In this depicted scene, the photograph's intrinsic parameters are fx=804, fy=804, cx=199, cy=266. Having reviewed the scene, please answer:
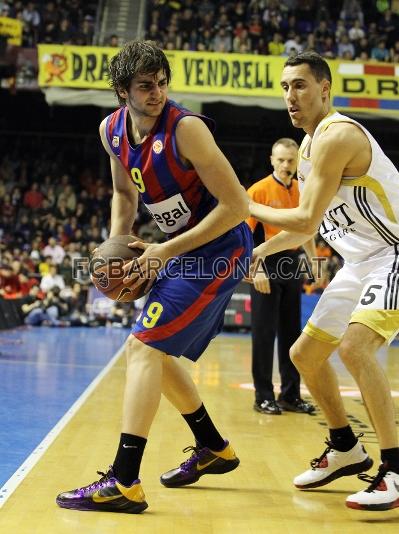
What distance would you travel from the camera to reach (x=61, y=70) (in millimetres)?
18219

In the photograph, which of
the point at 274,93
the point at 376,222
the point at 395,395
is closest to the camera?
the point at 376,222

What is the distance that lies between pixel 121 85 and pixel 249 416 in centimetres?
340

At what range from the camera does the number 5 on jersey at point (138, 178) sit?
3778mm

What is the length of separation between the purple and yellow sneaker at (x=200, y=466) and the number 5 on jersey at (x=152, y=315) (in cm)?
89

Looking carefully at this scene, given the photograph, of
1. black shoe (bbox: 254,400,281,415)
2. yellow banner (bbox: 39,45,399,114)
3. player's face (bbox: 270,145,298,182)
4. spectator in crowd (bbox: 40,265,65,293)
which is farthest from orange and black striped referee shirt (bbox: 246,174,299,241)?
yellow banner (bbox: 39,45,399,114)

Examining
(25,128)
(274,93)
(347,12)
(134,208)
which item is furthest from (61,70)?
(134,208)

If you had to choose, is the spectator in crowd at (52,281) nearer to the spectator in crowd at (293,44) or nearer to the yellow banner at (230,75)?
the yellow banner at (230,75)

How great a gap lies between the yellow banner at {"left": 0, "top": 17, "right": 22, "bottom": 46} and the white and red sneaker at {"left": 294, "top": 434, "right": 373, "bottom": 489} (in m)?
17.5

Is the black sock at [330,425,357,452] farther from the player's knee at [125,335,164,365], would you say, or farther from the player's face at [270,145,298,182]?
the player's face at [270,145,298,182]

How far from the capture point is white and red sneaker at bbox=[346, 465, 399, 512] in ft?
12.0

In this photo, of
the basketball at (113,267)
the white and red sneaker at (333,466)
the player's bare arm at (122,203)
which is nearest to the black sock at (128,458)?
the basketball at (113,267)

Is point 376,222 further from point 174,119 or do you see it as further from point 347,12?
point 347,12

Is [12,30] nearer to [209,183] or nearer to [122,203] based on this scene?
[122,203]

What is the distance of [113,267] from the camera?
12.0 feet
